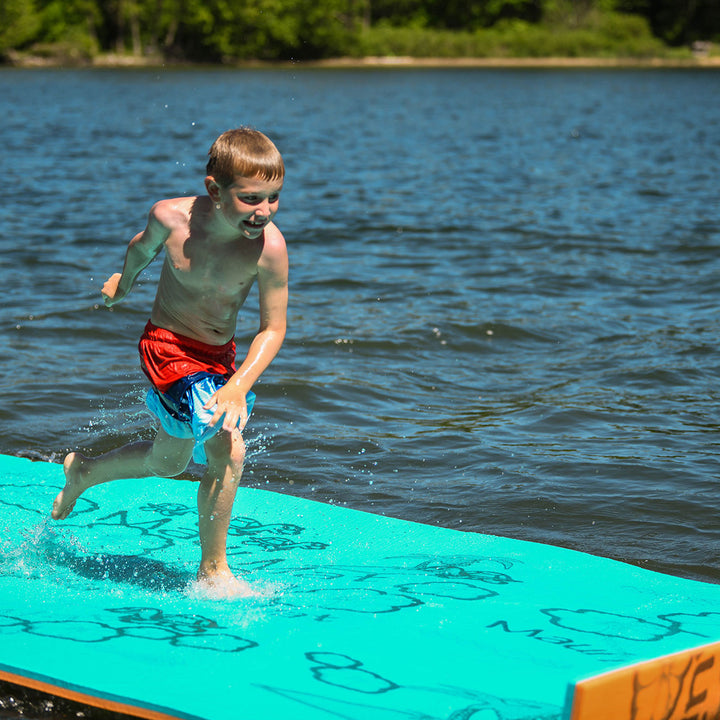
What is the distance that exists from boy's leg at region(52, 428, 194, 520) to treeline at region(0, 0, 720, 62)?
45170 millimetres

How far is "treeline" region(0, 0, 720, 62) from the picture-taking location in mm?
53812

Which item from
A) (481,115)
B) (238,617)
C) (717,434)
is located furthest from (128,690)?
(481,115)

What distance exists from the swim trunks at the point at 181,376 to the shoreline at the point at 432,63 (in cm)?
5639

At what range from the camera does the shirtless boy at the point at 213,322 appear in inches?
123

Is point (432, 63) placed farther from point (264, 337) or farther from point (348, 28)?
point (264, 337)

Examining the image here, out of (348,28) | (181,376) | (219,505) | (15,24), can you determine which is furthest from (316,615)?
(348,28)

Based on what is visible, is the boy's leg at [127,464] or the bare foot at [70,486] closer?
the boy's leg at [127,464]

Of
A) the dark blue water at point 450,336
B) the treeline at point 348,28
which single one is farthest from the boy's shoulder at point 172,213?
the treeline at point 348,28

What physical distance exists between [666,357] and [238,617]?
4.42 m

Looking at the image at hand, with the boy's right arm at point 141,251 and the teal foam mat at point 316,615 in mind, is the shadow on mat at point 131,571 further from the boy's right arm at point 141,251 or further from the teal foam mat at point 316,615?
the boy's right arm at point 141,251

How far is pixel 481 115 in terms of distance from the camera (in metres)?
29.3

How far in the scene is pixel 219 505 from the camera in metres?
3.29

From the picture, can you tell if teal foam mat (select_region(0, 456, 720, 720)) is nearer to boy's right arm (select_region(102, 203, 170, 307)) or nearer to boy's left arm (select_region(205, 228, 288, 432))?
boy's left arm (select_region(205, 228, 288, 432))

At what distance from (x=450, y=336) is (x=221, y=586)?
426 centimetres
